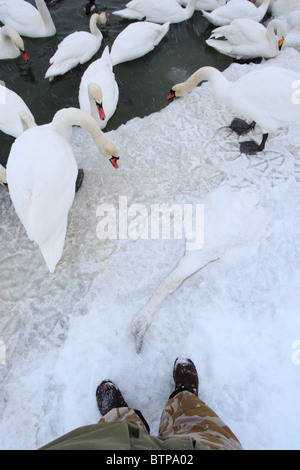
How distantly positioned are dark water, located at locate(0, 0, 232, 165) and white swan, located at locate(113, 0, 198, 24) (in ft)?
0.67

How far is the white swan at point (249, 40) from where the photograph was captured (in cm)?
604

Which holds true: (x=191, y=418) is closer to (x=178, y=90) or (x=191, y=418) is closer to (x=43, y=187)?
(x=43, y=187)

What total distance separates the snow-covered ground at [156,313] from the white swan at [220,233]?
64 mm

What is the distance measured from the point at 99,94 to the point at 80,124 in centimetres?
82

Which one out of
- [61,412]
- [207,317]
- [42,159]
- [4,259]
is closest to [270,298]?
[207,317]

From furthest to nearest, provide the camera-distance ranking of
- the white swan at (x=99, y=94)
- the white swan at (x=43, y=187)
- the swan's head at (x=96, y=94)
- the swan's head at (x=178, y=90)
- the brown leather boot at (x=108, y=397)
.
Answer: the swan's head at (x=178, y=90)
the white swan at (x=99, y=94)
the swan's head at (x=96, y=94)
the white swan at (x=43, y=187)
the brown leather boot at (x=108, y=397)

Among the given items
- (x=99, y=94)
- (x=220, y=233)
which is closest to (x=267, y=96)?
(x=220, y=233)

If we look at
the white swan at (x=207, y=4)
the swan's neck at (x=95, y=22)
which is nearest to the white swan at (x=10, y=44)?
the swan's neck at (x=95, y=22)

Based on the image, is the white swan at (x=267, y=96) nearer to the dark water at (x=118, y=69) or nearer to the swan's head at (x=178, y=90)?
the swan's head at (x=178, y=90)

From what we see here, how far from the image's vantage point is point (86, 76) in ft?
17.4

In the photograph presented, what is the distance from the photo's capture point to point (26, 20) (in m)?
6.39

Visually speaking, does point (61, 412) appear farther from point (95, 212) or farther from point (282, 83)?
point (282, 83)
